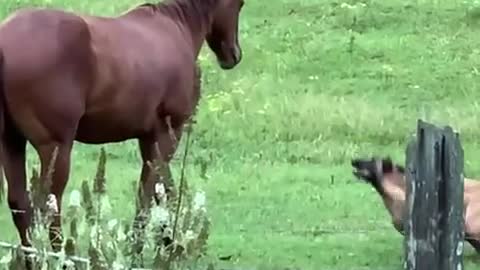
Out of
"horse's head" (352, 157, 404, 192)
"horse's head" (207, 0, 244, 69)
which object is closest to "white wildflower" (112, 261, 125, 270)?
"horse's head" (352, 157, 404, 192)

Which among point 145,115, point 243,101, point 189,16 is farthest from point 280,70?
point 145,115

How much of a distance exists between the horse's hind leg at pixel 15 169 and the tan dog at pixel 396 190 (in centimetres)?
199

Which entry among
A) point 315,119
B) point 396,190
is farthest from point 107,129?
point 315,119

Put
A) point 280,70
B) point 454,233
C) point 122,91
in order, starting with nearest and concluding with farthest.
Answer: point 454,233, point 122,91, point 280,70

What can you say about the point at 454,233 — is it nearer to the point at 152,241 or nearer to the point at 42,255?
the point at 152,241

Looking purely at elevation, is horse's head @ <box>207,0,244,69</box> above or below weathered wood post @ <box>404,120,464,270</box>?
below

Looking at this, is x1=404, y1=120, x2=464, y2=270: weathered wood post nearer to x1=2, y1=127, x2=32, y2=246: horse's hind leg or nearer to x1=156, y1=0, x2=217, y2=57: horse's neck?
x1=2, y1=127, x2=32, y2=246: horse's hind leg

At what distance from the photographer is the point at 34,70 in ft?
26.3

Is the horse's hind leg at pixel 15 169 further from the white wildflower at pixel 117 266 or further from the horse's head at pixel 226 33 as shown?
the white wildflower at pixel 117 266

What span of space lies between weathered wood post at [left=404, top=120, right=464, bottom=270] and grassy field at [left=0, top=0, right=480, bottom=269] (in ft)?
8.51

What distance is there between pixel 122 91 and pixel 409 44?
8693mm

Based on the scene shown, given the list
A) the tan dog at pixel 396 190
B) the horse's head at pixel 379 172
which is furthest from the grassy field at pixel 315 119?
the horse's head at pixel 379 172

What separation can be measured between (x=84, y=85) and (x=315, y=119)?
548 cm

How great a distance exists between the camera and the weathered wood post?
4.62 metres
